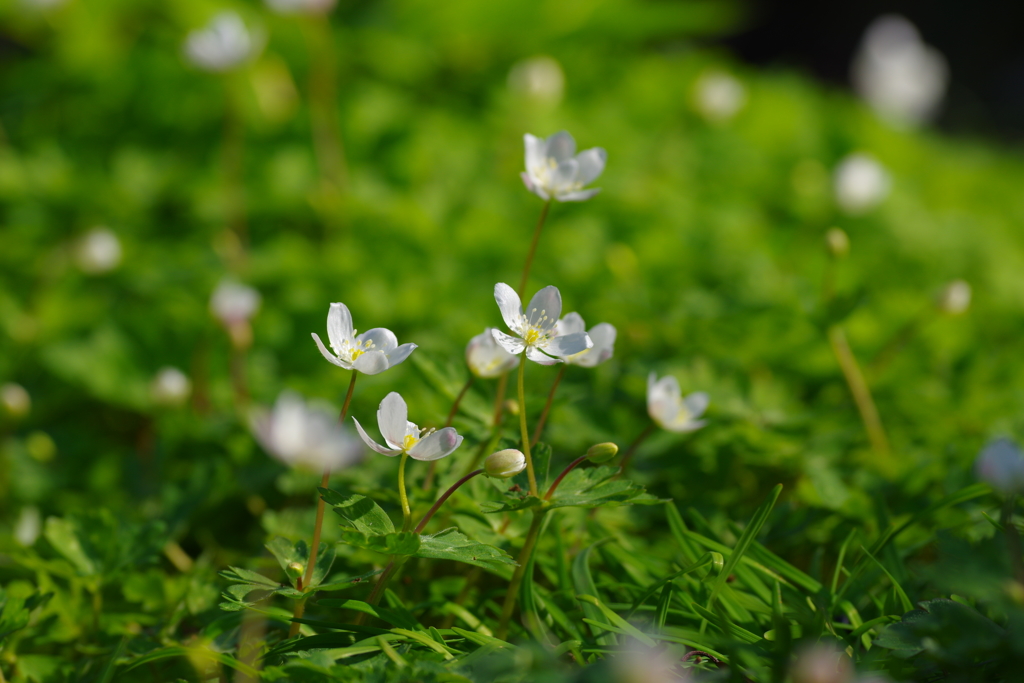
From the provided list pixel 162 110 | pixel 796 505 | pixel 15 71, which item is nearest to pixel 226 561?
pixel 796 505

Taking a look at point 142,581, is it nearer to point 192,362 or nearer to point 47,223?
point 192,362

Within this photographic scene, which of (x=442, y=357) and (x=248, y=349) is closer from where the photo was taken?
(x=442, y=357)

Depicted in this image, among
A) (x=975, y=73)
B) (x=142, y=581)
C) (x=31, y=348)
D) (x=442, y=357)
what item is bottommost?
(x=975, y=73)

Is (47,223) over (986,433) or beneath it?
beneath

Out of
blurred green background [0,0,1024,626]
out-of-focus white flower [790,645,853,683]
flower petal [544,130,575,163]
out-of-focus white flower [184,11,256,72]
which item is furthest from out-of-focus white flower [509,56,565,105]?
out-of-focus white flower [790,645,853,683]

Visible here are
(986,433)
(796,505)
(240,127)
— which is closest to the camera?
(796,505)

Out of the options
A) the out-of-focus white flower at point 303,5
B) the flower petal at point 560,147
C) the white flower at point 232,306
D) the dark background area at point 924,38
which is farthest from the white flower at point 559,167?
the dark background area at point 924,38
